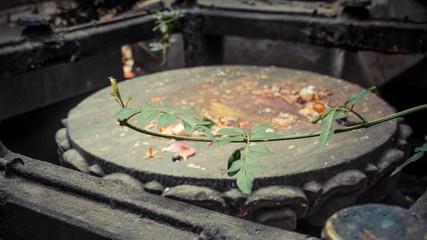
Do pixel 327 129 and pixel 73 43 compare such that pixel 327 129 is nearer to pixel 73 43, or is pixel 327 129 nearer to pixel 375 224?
pixel 375 224

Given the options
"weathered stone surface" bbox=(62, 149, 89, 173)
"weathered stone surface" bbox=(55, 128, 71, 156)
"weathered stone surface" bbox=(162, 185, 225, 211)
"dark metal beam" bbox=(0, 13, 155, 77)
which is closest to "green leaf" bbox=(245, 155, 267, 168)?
"weathered stone surface" bbox=(162, 185, 225, 211)

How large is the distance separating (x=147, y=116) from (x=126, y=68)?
5365 mm

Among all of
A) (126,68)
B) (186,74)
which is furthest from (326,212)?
(126,68)

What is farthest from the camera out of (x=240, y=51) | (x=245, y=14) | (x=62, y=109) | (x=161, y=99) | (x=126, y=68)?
(x=126, y=68)

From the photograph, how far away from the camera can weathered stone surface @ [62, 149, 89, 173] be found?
101 inches

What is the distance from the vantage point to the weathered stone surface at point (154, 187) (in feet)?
→ 7.47

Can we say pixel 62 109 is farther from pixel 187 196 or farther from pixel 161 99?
pixel 187 196

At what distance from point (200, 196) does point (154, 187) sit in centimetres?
24

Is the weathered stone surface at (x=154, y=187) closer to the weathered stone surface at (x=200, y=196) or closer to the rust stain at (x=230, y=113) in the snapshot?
the weathered stone surface at (x=200, y=196)

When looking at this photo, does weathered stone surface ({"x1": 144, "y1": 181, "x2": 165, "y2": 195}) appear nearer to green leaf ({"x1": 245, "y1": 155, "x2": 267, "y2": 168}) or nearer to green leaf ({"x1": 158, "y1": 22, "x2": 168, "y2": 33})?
green leaf ({"x1": 245, "y1": 155, "x2": 267, "y2": 168})

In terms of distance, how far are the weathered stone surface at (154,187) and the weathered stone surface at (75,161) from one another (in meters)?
0.43

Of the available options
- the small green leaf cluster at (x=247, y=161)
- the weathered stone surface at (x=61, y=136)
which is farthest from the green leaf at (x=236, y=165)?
the weathered stone surface at (x=61, y=136)

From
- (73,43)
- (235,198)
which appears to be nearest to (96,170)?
(235,198)

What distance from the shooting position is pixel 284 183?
2285 mm
